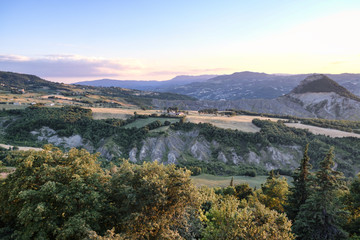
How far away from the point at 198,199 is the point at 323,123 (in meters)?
117

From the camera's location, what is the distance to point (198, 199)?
1705 centimetres

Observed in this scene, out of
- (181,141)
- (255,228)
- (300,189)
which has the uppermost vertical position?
(255,228)

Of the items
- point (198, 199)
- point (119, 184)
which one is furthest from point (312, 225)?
point (119, 184)

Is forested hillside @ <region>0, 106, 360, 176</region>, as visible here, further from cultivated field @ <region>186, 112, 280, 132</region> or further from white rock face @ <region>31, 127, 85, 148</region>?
cultivated field @ <region>186, 112, 280, 132</region>

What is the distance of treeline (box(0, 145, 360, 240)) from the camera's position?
49.8ft

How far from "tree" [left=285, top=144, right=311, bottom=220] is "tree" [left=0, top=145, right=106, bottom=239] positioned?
914 inches

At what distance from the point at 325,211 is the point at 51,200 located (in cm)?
2570

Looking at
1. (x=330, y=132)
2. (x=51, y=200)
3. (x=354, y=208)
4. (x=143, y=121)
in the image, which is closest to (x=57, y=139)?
(x=143, y=121)

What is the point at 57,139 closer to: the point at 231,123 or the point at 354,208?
the point at 231,123

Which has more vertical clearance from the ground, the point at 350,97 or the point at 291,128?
the point at 350,97

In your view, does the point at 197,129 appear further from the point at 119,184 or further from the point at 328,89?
the point at 328,89

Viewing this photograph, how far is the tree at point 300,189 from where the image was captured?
25406mm

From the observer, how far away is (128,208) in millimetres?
16453

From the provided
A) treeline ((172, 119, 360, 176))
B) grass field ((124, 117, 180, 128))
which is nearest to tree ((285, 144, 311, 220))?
treeline ((172, 119, 360, 176))
